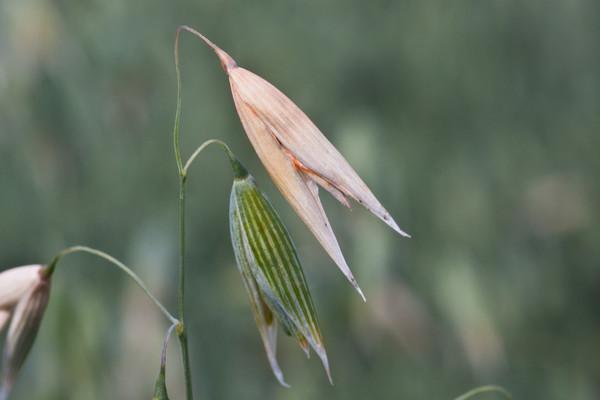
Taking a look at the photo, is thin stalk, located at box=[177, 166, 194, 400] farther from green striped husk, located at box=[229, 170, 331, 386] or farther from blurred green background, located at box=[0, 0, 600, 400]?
blurred green background, located at box=[0, 0, 600, 400]

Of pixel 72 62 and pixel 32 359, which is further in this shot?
pixel 72 62

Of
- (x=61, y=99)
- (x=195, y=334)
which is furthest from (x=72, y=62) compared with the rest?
(x=195, y=334)

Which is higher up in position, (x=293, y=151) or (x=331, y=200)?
(x=293, y=151)

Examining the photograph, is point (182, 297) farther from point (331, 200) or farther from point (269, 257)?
point (331, 200)

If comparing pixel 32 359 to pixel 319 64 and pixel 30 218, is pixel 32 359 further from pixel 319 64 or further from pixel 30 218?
pixel 319 64

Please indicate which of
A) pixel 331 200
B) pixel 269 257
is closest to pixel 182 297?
pixel 269 257

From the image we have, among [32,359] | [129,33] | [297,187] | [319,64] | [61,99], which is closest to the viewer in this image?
[297,187]
